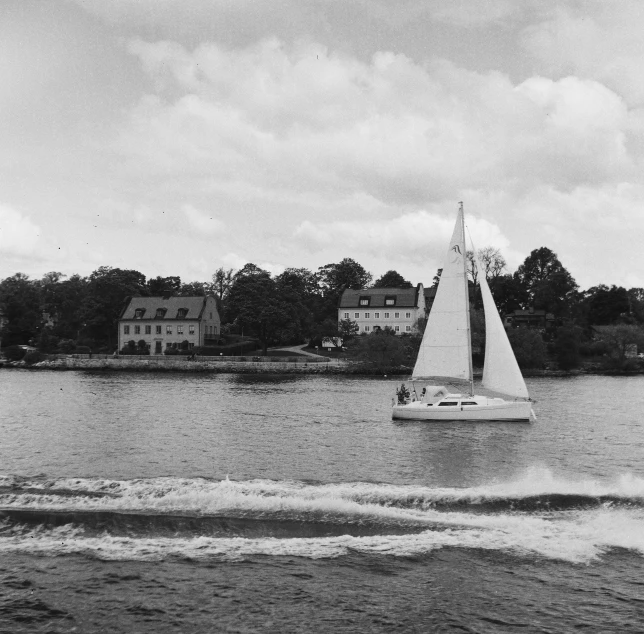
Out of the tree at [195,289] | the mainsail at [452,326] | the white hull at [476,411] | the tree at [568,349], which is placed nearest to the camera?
the white hull at [476,411]

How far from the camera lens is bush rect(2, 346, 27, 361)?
10412 centimetres

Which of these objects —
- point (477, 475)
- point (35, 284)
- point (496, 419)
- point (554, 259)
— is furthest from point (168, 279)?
point (477, 475)

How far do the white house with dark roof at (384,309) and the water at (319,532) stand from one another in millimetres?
83463

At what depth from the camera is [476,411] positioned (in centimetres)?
3744

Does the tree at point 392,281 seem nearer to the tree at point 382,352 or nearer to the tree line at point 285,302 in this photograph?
the tree line at point 285,302

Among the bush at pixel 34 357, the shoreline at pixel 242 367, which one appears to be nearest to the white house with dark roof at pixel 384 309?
the shoreline at pixel 242 367

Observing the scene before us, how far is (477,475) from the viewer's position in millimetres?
23297

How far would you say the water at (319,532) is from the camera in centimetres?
1218

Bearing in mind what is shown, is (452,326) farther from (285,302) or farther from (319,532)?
(285,302)

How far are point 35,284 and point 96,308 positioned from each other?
38996 millimetres

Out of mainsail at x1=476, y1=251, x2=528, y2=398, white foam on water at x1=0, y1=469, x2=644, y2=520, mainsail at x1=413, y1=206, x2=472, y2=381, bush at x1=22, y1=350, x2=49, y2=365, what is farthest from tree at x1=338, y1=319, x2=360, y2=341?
white foam on water at x1=0, y1=469, x2=644, y2=520

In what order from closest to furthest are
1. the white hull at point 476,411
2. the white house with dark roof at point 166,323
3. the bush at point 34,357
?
the white hull at point 476,411, the bush at point 34,357, the white house with dark roof at point 166,323

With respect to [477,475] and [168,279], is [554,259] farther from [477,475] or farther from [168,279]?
[477,475]

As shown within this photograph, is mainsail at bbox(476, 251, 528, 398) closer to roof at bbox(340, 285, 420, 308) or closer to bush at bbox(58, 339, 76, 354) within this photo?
roof at bbox(340, 285, 420, 308)
